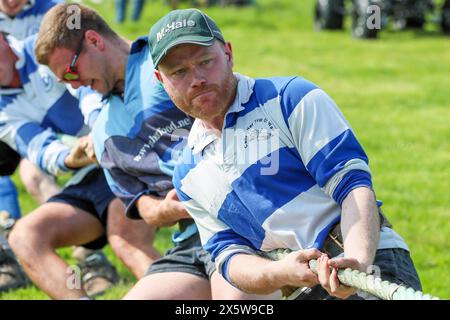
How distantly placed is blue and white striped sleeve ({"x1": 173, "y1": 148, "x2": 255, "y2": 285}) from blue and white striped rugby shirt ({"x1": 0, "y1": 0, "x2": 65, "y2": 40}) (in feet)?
10.5

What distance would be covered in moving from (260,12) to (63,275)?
15923 mm

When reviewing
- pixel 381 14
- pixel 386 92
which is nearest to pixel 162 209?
pixel 386 92

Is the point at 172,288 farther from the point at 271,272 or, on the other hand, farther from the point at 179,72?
the point at 179,72

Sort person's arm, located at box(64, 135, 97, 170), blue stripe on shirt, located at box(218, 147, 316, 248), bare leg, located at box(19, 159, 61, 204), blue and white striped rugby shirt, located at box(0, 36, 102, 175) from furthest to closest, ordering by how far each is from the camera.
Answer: bare leg, located at box(19, 159, 61, 204), blue and white striped rugby shirt, located at box(0, 36, 102, 175), person's arm, located at box(64, 135, 97, 170), blue stripe on shirt, located at box(218, 147, 316, 248)

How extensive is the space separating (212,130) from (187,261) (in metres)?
1.18

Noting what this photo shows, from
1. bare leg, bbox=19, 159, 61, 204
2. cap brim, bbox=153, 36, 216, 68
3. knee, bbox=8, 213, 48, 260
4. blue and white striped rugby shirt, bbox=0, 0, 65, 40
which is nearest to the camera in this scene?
cap brim, bbox=153, 36, 216, 68

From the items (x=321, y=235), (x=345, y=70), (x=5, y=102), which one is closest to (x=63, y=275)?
(x=5, y=102)

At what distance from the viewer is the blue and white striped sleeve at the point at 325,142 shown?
3576 mm

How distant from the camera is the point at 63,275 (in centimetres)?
561

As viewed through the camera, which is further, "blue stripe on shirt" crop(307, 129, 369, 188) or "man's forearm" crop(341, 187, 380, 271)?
"blue stripe on shirt" crop(307, 129, 369, 188)

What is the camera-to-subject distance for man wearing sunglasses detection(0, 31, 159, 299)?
5637 millimetres

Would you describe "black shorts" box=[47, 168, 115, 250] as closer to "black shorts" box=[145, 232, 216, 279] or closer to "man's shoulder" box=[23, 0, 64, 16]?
"black shorts" box=[145, 232, 216, 279]

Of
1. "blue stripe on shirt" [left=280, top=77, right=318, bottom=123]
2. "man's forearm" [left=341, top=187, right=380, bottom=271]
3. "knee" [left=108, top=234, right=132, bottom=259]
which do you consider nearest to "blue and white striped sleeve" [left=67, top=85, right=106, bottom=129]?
"knee" [left=108, top=234, right=132, bottom=259]

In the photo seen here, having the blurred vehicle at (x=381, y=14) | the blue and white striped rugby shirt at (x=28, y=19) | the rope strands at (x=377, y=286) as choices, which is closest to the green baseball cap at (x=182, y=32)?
the rope strands at (x=377, y=286)
